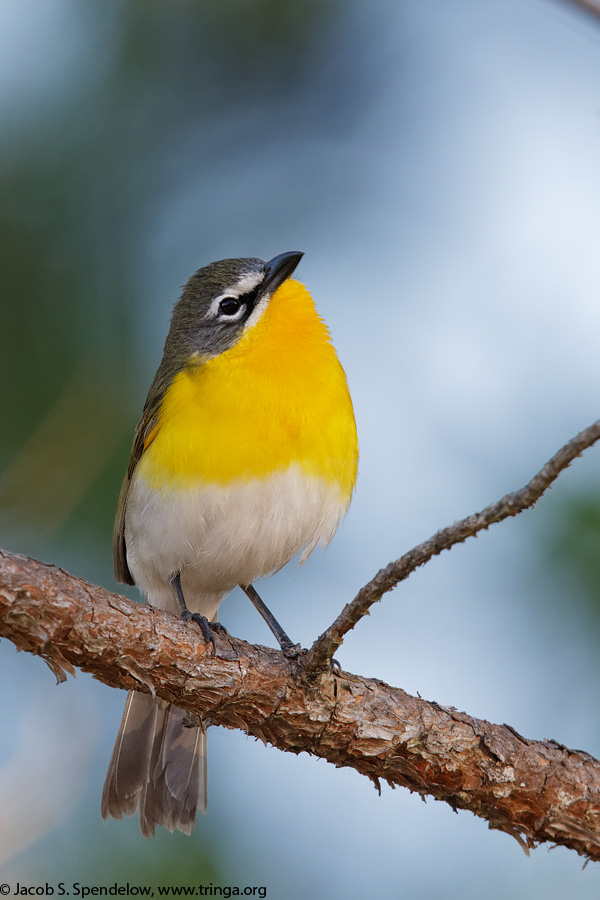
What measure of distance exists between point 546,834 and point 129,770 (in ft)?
7.20

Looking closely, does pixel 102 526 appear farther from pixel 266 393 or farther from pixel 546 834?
pixel 546 834

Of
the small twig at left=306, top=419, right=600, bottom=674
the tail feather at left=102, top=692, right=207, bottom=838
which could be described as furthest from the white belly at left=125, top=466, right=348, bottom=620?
the small twig at left=306, top=419, right=600, bottom=674

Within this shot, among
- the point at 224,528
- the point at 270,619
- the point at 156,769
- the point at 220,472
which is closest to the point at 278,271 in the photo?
the point at 220,472

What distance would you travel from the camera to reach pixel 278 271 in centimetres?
546

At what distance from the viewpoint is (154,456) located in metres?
4.97

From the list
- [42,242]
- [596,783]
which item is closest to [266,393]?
[42,242]

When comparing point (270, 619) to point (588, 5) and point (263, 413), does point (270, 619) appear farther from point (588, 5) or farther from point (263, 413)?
point (588, 5)

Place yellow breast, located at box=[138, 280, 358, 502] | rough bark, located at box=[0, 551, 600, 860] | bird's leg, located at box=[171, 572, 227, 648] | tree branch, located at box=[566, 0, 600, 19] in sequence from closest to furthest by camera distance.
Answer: tree branch, located at box=[566, 0, 600, 19] → rough bark, located at box=[0, 551, 600, 860] → bird's leg, located at box=[171, 572, 227, 648] → yellow breast, located at box=[138, 280, 358, 502]

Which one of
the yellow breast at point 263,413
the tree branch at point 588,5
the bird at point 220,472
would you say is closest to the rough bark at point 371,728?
the bird at point 220,472

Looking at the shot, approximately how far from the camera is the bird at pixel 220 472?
186 inches

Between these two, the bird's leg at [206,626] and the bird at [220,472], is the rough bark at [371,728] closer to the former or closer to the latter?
the bird's leg at [206,626]

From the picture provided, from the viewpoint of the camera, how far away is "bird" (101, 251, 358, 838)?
4.73 m

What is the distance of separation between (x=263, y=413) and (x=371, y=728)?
1.57m

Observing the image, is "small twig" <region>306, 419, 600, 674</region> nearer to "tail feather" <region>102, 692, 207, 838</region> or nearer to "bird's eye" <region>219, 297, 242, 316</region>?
"tail feather" <region>102, 692, 207, 838</region>
